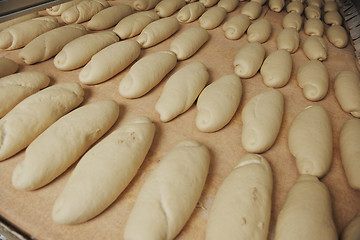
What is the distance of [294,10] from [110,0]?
1.92 m

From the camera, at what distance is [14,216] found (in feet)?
3.57

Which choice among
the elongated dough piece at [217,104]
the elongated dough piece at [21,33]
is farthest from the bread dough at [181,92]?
the elongated dough piece at [21,33]

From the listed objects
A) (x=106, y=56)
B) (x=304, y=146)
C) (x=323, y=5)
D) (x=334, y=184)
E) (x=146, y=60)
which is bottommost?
(x=323, y=5)

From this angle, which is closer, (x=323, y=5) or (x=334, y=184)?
(x=334, y=184)

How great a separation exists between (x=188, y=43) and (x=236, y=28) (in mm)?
544

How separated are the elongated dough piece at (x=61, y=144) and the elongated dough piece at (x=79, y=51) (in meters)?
0.52

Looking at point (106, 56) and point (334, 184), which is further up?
point (106, 56)

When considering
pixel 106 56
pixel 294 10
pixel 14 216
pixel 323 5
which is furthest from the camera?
pixel 323 5

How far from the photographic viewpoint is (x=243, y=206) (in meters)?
1.05

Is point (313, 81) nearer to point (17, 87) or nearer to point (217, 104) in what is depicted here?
point (217, 104)

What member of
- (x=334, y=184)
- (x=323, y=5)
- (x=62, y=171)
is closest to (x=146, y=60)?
(x=62, y=171)

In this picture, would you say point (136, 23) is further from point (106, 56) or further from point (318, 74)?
point (318, 74)

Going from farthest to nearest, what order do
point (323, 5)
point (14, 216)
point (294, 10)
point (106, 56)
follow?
point (323, 5)
point (294, 10)
point (106, 56)
point (14, 216)

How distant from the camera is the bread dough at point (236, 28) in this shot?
223 centimetres
